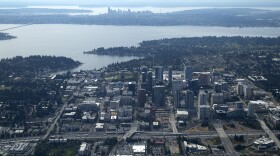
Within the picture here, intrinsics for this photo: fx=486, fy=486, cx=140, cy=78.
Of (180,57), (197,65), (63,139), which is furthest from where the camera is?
(180,57)

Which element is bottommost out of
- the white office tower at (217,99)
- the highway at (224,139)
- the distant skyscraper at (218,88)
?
the highway at (224,139)

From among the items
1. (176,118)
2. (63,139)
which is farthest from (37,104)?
(176,118)

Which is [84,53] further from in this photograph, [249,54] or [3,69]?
[249,54]

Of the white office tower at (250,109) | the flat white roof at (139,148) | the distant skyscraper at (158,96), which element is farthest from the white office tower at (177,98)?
the flat white roof at (139,148)

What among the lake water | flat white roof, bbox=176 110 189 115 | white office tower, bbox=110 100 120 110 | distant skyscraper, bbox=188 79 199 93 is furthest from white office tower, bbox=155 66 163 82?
the lake water

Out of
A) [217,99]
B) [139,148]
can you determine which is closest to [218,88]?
[217,99]

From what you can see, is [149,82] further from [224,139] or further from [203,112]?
[224,139]

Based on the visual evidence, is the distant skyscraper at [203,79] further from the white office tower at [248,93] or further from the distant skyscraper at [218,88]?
the white office tower at [248,93]

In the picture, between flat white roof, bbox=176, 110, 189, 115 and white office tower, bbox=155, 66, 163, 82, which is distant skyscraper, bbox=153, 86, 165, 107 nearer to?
flat white roof, bbox=176, 110, 189, 115
